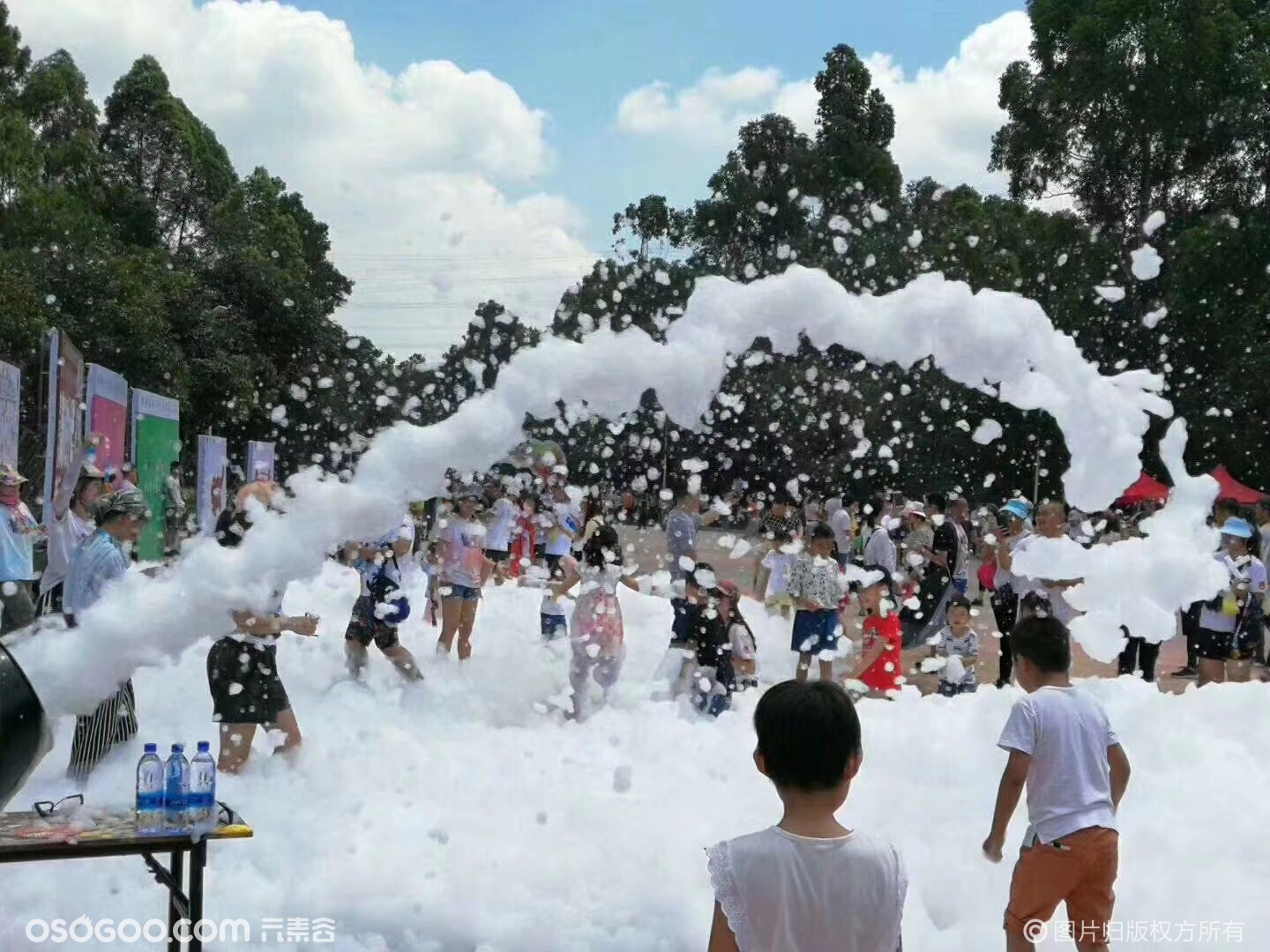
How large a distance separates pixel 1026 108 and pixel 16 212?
20.6m

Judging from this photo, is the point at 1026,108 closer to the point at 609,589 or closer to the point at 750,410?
the point at 750,410

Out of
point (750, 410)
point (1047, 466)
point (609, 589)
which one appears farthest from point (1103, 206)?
point (609, 589)

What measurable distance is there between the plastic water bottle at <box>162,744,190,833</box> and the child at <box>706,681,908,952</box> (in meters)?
2.55

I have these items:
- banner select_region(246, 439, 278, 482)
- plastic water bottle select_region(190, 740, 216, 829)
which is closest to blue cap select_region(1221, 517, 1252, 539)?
plastic water bottle select_region(190, 740, 216, 829)

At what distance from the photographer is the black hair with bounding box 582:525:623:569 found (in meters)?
9.09

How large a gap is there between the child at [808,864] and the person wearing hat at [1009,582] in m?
8.21

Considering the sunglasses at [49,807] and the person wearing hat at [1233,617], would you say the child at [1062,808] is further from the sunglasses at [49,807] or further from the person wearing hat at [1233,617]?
the person wearing hat at [1233,617]

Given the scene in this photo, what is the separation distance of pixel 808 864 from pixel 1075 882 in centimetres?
212

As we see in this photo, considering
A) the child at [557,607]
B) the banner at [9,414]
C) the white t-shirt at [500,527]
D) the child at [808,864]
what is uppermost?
the banner at [9,414]

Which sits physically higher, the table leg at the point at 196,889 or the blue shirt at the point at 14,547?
the blue shirt at the point at 14,547

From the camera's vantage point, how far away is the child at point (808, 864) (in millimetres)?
2523

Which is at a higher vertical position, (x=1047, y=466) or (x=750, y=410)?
(x=750, y=410)

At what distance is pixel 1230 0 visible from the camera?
2353cm

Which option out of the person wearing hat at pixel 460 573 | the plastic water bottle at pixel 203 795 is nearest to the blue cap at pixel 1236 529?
the person wearing hat at pixel 460 573
